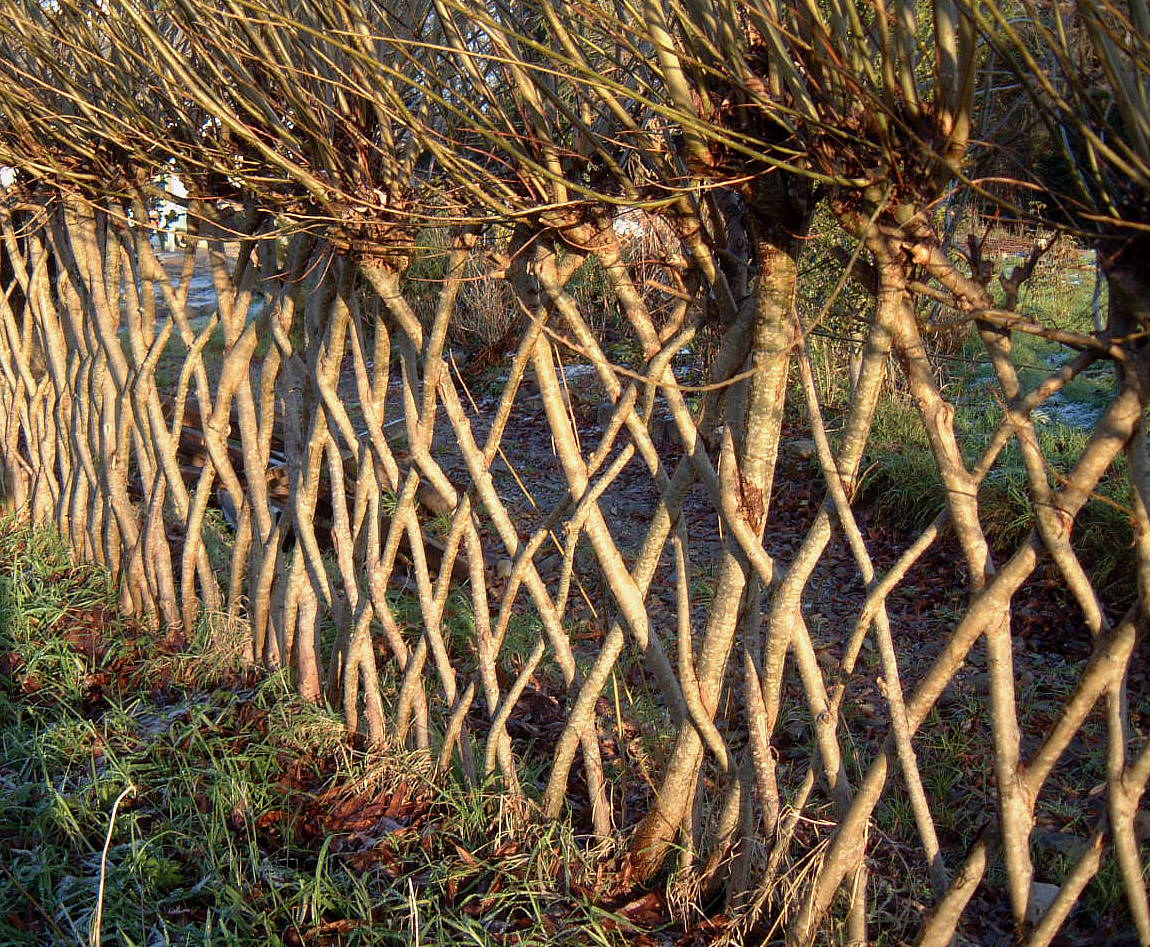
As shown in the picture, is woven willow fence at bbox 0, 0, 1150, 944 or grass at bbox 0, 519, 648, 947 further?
grass at bbox 0, 519, 648, 947

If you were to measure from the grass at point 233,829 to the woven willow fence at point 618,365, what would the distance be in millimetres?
143

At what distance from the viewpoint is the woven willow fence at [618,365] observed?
168cm

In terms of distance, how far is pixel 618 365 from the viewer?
2.85 meters

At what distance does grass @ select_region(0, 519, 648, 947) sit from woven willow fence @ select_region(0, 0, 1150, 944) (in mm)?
143

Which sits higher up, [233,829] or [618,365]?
[618,365]

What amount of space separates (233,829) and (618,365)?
5.42 feet

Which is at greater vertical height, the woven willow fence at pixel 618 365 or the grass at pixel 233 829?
the woven willow fence at pixel 618 365

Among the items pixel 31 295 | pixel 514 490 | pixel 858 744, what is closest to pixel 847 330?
pixel 514 490

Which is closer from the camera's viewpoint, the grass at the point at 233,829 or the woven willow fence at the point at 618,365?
the woven willow fence at the point at 618,365

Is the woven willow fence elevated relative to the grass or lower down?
elevated

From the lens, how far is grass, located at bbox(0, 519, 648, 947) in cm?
236

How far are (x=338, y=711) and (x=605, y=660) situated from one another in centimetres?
123

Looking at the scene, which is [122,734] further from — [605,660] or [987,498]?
[987,498]

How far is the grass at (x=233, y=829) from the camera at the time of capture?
2361 mm
